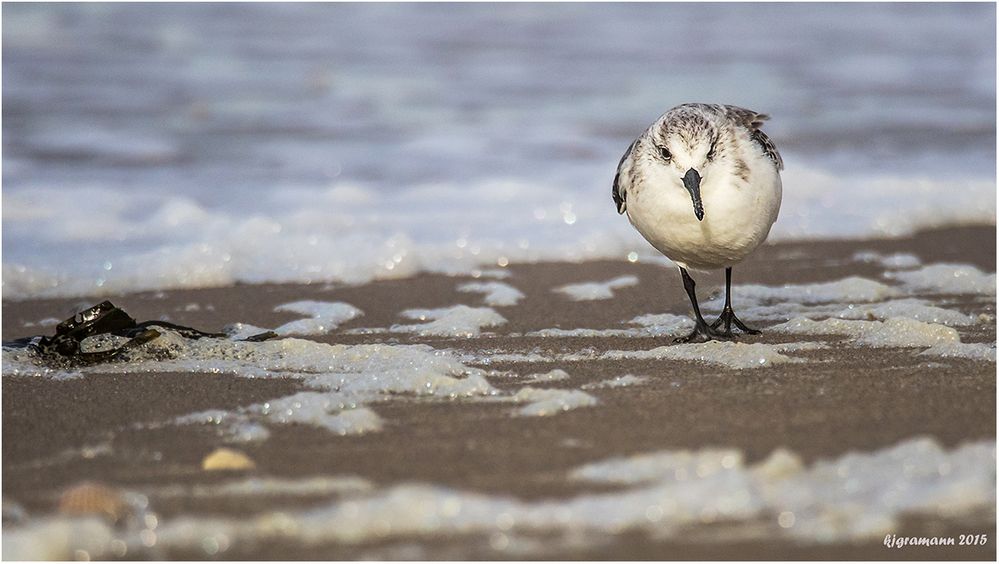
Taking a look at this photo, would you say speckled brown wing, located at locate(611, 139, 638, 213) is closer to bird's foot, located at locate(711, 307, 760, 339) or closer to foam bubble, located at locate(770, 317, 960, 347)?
bird's foot, located at locate(711, 307, 760, 339)

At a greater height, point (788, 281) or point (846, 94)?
point (846, 94)

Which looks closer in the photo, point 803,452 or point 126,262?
point 803,452

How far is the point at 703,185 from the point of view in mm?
4191

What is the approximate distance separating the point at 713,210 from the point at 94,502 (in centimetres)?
235

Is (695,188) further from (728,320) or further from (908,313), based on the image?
(908,313)

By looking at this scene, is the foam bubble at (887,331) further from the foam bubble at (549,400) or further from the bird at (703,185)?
the foam bubble at (549,400)

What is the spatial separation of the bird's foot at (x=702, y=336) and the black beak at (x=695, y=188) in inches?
21.4

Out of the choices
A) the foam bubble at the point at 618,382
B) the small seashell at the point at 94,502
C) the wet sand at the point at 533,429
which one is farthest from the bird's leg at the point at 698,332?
the small seashell at the point at 94,502

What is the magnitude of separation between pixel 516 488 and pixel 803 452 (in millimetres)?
736

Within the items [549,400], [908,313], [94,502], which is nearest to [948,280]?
[908,313]

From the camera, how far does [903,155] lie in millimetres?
8336

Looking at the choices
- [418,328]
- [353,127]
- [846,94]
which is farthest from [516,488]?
[846,94]

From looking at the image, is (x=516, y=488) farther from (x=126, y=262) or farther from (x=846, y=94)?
(x=846, y=94)

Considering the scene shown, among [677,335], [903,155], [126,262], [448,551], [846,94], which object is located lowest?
[448,551]
